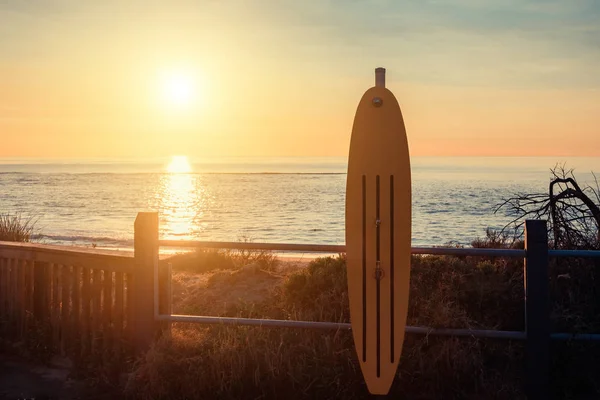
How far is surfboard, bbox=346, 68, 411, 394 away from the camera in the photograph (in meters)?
4.44

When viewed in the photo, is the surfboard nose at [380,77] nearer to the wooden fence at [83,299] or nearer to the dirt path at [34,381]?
the wooden fence at [83,299]

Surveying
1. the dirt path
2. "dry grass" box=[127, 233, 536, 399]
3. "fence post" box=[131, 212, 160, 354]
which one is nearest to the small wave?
the dirt path

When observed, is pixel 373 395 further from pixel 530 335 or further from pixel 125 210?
pixel 125 210

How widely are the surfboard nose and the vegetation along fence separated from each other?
1.26m

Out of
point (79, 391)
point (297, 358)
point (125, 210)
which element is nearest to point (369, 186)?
point (297, 358)

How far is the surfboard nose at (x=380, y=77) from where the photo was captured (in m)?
4.60

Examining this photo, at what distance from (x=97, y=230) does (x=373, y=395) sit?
77.7 feet

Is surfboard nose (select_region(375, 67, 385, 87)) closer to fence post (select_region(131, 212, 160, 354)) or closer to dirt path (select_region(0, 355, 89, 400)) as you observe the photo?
fence post (select_region(131, 212, 160, 354))

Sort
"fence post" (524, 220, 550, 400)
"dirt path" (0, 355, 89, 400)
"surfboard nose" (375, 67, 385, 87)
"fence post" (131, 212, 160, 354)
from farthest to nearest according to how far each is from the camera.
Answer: "fence post" (131, 212, 160, 354) < "dirt path" (0, 355, 89, 400) < "surfboard nose" (375, 67, 385, 87) < "fence post" (524, 220, 550, 400)

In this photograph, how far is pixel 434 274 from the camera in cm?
591

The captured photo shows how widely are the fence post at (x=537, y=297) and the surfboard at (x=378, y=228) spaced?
86 cm

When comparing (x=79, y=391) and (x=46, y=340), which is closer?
(x=79, y=391)

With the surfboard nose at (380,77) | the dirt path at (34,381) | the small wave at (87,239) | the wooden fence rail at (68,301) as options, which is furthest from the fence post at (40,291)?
the small wave at (87,239)

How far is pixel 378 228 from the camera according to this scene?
14.8 feet
